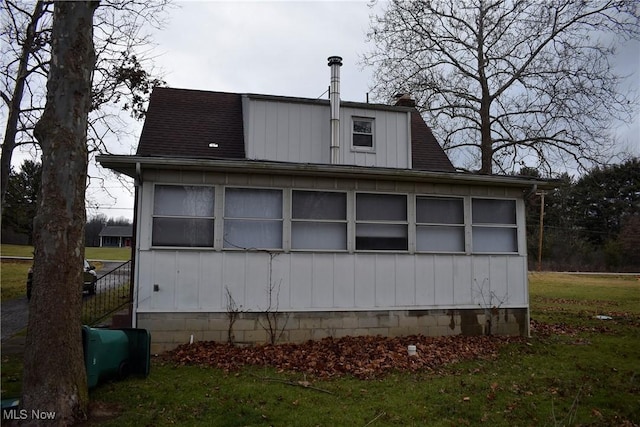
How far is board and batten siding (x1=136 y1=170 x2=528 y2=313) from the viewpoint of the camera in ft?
26.7

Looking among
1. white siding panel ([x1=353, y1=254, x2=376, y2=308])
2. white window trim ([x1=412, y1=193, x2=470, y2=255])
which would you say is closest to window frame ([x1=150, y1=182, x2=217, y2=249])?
white siding panel ([x1=353, y1=254, x2=376, y2=308])

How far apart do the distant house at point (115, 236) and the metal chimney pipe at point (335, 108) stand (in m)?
62.3

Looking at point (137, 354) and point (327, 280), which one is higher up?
point (327, 280)

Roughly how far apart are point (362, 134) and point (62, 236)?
8284 mm

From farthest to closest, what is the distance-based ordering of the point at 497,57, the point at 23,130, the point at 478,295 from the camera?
the point at 497,57
the point at 23,130
the point at 478,295

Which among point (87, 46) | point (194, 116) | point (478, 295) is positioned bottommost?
point (478, 295)

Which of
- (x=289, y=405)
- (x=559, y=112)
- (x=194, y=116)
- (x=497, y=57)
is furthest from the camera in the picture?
(x=497, y=57)

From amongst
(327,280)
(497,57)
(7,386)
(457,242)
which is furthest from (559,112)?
(7,386)

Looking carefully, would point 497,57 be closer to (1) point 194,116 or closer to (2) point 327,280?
(1) point 194,116

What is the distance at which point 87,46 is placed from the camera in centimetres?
513

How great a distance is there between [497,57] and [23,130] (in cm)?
1724

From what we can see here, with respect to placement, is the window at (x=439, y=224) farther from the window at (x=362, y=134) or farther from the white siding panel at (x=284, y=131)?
the white siding panel at (x=284, y=131)

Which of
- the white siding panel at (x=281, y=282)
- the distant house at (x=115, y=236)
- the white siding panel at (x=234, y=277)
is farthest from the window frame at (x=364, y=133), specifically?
the distant house at (x=115, y=236)

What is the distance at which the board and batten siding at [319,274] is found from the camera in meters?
8.15
